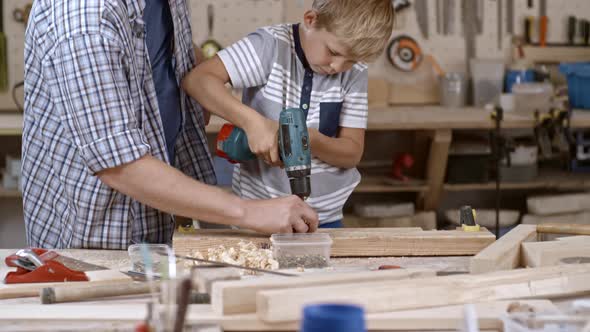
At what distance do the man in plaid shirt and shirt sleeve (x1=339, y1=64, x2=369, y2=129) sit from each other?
0.43 m

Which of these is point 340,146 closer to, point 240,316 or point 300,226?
point 300,226

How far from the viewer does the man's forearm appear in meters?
2.04

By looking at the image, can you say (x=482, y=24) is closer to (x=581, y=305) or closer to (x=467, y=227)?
(x=467, y=227)

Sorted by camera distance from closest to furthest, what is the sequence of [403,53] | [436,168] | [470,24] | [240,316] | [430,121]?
[240,316], [430,121], [436,168], [403,53], [470,24]

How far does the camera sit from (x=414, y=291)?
1.59 metres

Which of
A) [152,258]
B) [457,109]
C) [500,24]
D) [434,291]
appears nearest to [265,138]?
[152,258]

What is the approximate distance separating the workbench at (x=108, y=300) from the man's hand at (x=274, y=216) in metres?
0.15

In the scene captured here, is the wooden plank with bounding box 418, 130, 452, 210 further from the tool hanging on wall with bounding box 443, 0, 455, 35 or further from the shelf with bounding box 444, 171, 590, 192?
the tool hanging on wall with bounding box 443, 0, 455, 35

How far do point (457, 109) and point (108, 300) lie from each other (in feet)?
12.5

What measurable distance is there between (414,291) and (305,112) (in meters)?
1.17

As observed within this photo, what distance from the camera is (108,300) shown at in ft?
5.65

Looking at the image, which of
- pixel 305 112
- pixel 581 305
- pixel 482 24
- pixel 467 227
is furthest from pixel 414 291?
pixel 482 24

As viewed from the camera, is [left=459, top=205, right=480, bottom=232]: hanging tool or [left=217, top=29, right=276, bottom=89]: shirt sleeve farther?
[left=217, top=29, right=276, bottom=89]: shirt sleeve

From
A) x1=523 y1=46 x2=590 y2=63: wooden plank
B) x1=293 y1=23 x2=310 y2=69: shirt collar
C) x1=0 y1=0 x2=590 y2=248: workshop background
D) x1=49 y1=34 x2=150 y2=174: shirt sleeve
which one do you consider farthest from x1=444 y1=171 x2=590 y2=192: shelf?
x1=49 y1=34 x2=150 y2=174: shirt sleeve
